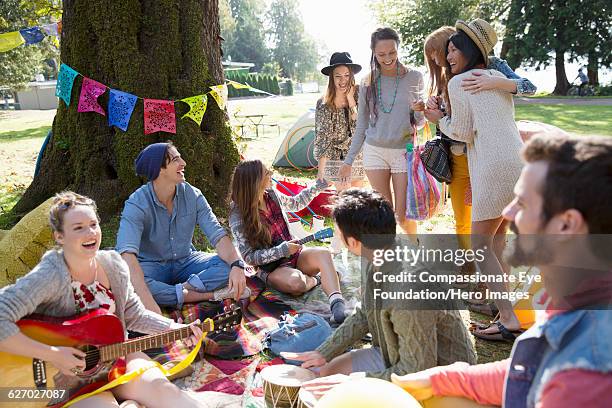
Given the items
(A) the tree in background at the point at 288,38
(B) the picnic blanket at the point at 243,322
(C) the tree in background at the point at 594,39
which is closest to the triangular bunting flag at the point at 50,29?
(B) the picnic blanket at the point at 243,322

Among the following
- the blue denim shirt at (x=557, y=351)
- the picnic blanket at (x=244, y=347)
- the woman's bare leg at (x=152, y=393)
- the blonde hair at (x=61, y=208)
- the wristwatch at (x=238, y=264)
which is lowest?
the picnic blanket at (x=244, y=347)

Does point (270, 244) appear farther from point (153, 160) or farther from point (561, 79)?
point (561, 79)

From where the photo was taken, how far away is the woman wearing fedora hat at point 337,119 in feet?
16.4

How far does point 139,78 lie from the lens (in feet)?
18.2

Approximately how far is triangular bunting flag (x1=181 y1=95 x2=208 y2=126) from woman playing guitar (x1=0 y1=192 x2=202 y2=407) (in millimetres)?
3080

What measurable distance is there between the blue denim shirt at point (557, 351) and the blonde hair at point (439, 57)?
7.75 ft

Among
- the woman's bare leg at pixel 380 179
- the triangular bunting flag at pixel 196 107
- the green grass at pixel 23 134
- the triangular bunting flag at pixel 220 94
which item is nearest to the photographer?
the woman's bare leg at pixel 380 179

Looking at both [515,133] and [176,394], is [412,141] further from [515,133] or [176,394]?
[176,394]

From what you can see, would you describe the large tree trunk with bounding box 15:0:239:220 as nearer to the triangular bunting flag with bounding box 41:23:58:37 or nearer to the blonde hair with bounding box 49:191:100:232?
the blonde hair with bounding box 49:191:100:232

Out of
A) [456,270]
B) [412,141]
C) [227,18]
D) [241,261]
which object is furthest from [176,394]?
[227,18]

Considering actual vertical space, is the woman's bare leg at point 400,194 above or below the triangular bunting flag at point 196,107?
below

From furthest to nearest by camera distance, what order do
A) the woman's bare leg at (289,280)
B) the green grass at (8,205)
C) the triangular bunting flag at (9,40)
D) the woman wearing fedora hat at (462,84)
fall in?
1. the triangular bunting flag at (9,40)
2. the green grass at (8,205)
3. the woman's bare leg at (289,280)
4. the woman wearing fedora hat at (462,84)

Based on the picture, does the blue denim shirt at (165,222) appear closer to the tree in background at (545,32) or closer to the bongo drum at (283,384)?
the bongo drum at (283,384)

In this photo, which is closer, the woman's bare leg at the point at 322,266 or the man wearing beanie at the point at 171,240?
the man wearing beanie at the point at 171,240
